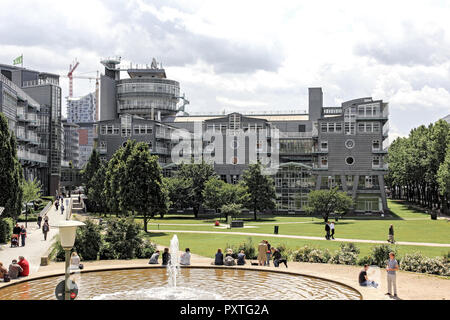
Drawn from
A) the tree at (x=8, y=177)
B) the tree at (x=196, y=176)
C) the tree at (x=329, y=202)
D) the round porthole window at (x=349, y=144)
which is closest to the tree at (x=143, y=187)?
the tree at (x=8, y=177)

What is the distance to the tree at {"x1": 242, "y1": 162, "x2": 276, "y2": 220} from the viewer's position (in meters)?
81.6

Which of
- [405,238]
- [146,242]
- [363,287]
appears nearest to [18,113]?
[146,242]

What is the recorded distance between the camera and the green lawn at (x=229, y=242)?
37406mm

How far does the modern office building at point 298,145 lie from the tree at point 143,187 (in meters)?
40.0

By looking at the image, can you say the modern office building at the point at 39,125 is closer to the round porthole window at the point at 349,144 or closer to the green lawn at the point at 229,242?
the green lawn at the point at 229,242

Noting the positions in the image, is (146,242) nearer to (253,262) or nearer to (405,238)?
(253,262)

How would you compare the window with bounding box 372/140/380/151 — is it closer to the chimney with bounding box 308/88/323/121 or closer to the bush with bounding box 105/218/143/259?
the chimney with bounding box 308/88/323/121

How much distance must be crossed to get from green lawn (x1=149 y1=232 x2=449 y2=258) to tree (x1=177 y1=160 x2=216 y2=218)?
32.9m

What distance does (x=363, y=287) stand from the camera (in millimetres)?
23500

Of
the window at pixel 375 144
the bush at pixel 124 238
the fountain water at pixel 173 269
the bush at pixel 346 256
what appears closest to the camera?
the fountain water at pixel 173 269

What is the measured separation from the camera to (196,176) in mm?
88062

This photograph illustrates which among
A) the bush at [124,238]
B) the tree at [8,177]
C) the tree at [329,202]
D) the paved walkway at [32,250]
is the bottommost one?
the paved walkway at [32,250]
